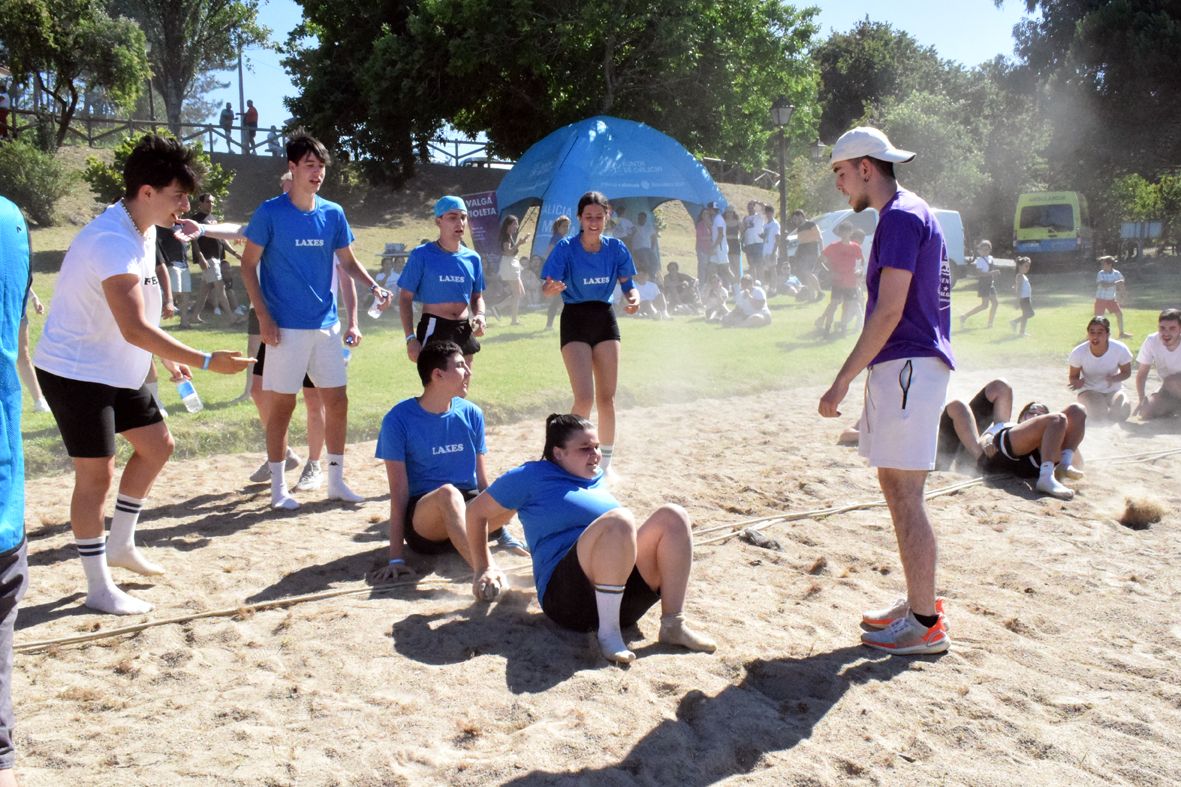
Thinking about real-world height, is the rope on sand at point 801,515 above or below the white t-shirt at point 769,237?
below

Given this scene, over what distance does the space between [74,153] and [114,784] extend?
104 feet

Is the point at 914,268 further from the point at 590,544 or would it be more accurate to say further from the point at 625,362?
the point at 625,362

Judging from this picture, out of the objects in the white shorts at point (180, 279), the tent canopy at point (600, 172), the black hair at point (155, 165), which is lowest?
the white shorts at point (180, 279)

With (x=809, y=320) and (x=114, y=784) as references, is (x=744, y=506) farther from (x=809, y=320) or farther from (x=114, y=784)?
(x=809, y=320)

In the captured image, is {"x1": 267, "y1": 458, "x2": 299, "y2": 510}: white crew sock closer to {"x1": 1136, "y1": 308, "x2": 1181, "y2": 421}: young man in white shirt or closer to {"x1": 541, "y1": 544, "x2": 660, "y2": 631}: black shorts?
{"x1": 541, "y1": 544, "x2": 660, "y2": 631}: black shorts

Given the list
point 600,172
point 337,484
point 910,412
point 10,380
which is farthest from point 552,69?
point 10,380

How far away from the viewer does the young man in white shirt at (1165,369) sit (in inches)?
384

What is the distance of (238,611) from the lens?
15.2ft

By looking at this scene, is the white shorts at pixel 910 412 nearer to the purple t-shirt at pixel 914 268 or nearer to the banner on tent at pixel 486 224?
the purple t-shirt at pixel 914 268

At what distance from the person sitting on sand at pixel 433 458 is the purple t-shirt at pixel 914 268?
2.25 meters

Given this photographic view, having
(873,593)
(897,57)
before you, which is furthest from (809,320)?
(897,57)

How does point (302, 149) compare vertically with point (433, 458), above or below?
above

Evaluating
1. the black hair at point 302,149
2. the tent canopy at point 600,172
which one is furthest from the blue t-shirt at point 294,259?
the tent canopy at point 600,172

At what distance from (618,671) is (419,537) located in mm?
1753
